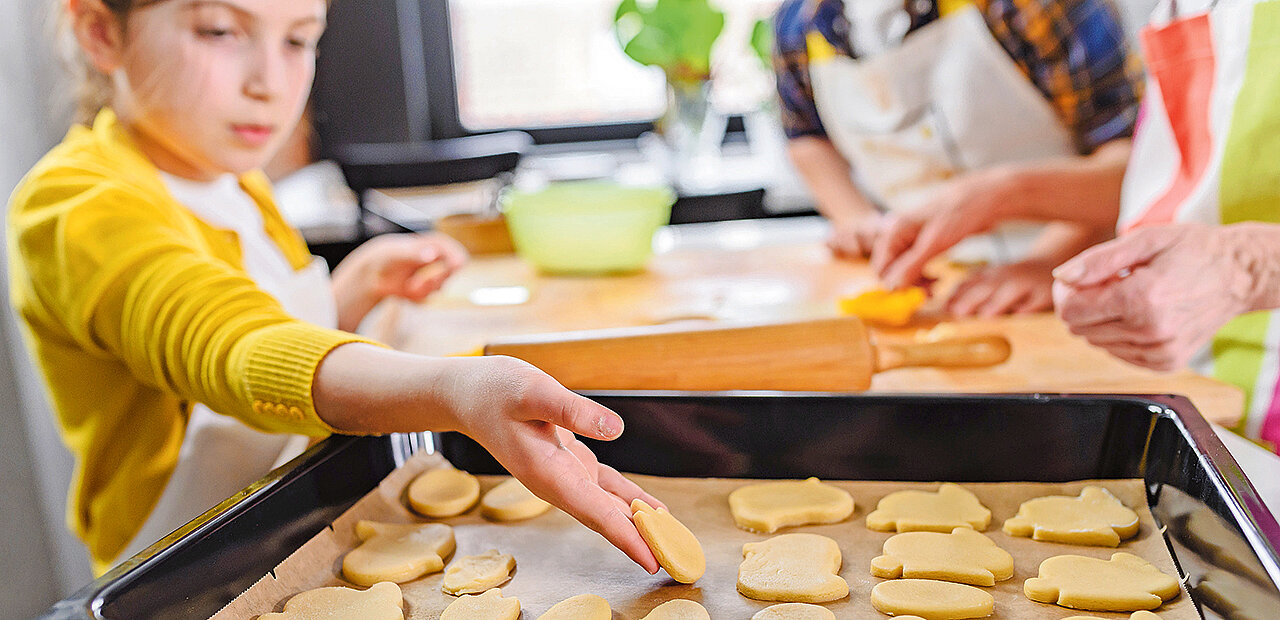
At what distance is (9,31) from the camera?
1410 mm

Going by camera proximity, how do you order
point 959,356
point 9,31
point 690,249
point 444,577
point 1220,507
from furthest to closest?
point 690,249 → point 9,31 → point 959,356 → point 444,577 → point 1220,507

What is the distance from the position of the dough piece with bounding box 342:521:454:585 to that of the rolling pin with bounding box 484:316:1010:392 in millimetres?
196

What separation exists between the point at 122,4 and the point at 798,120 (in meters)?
1.45

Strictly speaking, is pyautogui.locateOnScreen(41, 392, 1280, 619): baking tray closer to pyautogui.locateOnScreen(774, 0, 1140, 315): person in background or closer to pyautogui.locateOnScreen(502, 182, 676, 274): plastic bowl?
pyautogui.locateOnScreen(774, 0, 1140, 315): person in background

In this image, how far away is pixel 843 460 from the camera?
75 cm

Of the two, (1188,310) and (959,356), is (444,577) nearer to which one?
(959,356)

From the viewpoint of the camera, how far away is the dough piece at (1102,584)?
1.90ft

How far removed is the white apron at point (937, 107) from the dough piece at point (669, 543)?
989 millimetres

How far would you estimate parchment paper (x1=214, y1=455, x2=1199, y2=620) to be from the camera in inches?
24.1

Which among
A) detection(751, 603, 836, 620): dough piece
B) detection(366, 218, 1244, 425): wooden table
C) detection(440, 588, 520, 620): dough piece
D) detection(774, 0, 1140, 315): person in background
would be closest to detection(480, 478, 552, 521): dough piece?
detection(440, 588, 520, 620): dough piece

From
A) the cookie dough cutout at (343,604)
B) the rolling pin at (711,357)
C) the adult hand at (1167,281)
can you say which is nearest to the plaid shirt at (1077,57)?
the adult hand at (1167,281)

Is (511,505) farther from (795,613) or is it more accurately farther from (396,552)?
(795,613)

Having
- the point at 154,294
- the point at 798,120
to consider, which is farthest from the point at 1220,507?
the point at 798,120

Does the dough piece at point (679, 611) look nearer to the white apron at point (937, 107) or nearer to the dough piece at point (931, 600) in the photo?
the dough piece at point (931, 600)
